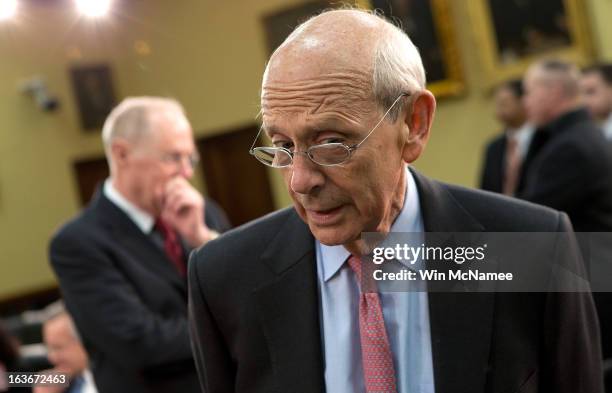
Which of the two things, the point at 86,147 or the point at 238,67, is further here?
the point at 86,147

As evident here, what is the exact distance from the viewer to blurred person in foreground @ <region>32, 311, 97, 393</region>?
303 cm

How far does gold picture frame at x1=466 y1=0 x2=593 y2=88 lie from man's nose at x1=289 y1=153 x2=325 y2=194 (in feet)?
21.2

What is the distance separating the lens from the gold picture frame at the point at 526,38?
7613mm

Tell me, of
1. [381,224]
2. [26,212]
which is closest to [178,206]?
[381,224]

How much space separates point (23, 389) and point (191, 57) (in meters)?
8.77

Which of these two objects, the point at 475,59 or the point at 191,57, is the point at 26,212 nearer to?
the point at 191,57

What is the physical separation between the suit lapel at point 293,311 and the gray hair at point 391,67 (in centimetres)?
40

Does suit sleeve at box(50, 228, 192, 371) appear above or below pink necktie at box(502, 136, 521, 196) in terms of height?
above

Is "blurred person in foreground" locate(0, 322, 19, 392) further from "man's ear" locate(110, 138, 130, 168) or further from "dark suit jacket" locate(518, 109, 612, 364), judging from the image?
"dark suit jacket" locate(518, 109, 612, 364)

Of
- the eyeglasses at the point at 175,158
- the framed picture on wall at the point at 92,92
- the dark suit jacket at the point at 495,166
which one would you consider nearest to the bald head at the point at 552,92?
the dark suit jacket at the point at 495,166

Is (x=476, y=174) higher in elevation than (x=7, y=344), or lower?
lower

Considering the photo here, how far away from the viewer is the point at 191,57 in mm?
10648

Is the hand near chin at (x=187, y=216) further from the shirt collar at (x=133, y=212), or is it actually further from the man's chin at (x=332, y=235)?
the man's chin at (x=332, y=235)

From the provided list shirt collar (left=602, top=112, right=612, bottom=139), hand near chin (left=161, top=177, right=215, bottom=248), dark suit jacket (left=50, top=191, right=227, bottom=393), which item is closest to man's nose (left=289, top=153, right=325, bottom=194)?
dark suit jacket (left=50, top=191, right=227, bottom=393)
